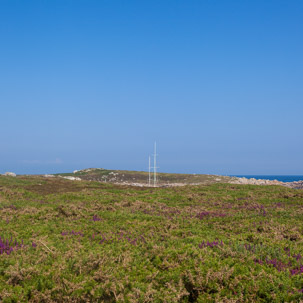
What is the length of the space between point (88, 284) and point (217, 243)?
19.0 feet

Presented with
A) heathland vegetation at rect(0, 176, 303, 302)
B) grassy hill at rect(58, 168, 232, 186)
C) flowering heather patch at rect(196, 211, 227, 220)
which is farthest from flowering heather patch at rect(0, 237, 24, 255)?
grassy hill at rect(58, 168, 232, 186)

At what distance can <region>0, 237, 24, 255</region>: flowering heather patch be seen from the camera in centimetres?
1189

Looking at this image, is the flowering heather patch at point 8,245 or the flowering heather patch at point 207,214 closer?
the flowering heather patch at point 8,245

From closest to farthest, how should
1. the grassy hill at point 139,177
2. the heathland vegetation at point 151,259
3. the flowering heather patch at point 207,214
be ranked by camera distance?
the heathland vegetation at point 151,259
the flowering heather patch at point 207,214
the grassy hill at point 139,177

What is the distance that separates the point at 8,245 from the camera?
12.5m

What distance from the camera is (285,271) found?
9164 mm

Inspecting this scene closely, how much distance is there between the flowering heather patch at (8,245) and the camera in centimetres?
1189

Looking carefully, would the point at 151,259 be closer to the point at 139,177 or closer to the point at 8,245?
the point at 8,245

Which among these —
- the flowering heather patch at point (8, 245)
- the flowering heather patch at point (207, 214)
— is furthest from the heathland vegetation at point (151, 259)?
the flowering heather patch at point (207, 214)

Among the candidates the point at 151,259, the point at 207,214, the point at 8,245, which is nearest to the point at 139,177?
the point at 207,214

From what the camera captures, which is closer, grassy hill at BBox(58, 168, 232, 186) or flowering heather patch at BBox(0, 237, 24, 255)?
flowering heather patch at BBox(0, 237, 24, 255)

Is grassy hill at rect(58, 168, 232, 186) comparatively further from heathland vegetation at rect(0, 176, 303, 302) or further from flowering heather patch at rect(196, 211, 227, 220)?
heathland vegetation at rect(0, 176, 303, 302)

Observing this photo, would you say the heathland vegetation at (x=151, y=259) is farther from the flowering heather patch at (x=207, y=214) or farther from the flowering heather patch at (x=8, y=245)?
the flowering heather patch at (x=207, y=214)

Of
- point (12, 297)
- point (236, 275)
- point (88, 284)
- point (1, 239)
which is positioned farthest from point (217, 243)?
point (1, 239)
